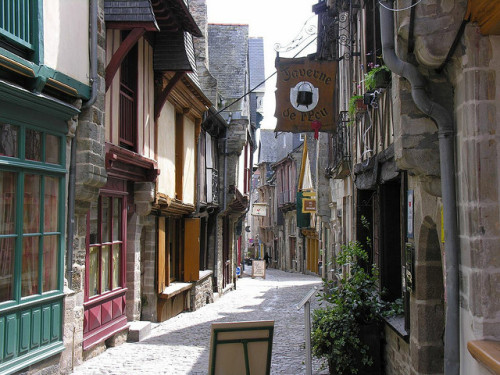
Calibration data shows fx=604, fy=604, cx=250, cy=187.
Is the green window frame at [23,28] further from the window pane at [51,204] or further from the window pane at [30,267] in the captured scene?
the window pane at [30,267]

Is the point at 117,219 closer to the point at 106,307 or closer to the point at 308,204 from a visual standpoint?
the point at 106,307

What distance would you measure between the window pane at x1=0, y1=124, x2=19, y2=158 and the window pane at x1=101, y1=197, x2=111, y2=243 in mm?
3047

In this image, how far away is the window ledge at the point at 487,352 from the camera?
3041 millimetres

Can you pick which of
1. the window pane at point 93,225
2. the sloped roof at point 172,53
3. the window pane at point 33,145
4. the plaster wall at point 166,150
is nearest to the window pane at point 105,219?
the window pane at point 93,225

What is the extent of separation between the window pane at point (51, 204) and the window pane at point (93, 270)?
1806 mm

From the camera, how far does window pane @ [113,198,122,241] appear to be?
8938 mm

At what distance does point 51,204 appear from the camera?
6.23 metres

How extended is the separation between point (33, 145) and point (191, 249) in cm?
758

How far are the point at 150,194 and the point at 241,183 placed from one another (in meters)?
10.7

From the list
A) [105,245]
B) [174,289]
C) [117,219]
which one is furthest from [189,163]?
[105,245]

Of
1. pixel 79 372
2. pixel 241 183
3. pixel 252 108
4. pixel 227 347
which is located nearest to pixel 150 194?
pixel 79 372

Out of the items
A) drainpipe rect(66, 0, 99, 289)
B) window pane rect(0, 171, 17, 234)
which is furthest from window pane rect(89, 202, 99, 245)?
window pane rect(0, 171, 17, 234)

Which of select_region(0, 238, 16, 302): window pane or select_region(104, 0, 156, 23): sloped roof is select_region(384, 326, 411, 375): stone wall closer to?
select_region(0, 238, 16, 302): window pane

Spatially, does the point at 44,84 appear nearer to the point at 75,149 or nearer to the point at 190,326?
the point at 75,149
